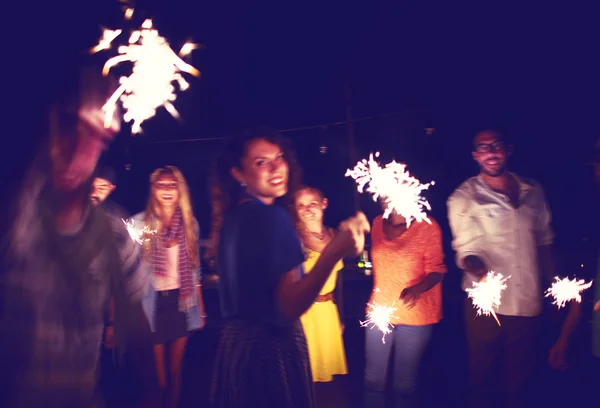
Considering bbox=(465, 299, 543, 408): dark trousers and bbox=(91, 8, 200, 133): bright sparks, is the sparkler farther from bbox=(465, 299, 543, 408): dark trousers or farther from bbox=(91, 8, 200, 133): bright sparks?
bbox=(91, 8, 200, 133): bright sparks

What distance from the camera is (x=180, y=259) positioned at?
4.60 m

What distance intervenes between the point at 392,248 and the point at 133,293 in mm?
2358

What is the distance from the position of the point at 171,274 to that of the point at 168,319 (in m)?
0.39

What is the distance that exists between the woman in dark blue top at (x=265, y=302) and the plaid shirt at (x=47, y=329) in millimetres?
605

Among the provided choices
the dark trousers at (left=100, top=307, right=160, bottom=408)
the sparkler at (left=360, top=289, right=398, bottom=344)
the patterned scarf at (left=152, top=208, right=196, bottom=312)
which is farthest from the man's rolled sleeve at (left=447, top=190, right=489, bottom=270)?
the dark trousers at (left=100, top=307, right=160, bottom=408)

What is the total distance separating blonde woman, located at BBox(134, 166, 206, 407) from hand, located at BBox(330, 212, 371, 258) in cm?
245

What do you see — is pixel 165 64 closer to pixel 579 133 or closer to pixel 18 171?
pixel 18 171

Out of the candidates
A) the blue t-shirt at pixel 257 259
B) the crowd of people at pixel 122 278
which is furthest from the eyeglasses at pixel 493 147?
the blue t-shirt at pixel 257 259

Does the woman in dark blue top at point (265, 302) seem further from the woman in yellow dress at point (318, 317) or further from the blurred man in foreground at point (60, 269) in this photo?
the woman in yellow dress at point (318, 317)

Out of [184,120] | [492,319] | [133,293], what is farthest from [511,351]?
[184,120]

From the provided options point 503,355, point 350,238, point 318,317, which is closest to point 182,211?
point 318,317

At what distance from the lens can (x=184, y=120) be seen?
29.0ft

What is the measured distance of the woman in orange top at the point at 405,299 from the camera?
4.05 meters

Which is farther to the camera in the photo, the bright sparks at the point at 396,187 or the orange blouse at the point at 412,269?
the orange blouse at the point at 412,269
